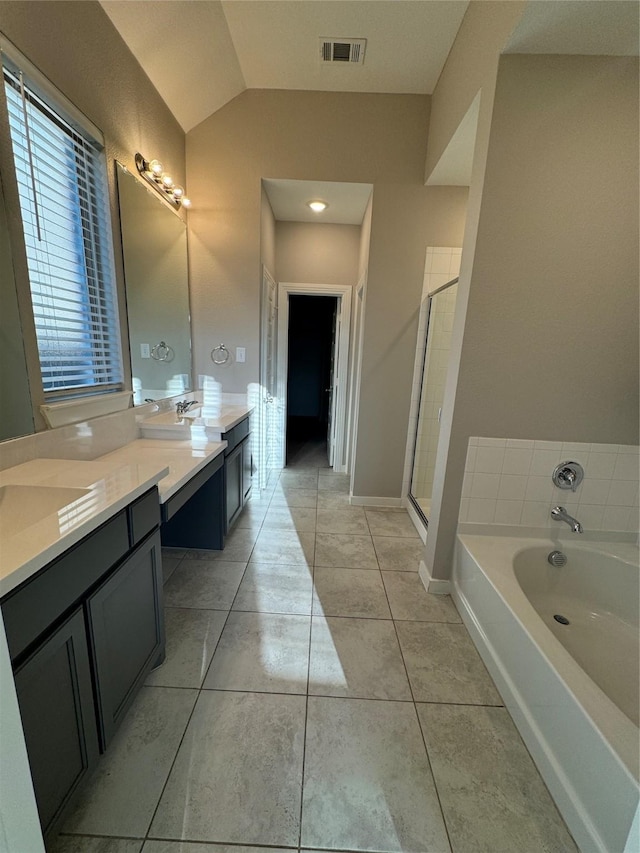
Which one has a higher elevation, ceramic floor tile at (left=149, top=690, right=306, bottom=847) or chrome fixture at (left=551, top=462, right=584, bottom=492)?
chrome fixture at (left=551, top=462, right=584, bottom=492)

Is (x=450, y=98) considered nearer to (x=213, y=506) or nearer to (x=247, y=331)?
(x=247, y=331)

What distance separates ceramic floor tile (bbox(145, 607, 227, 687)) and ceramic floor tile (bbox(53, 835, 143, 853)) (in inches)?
17.4

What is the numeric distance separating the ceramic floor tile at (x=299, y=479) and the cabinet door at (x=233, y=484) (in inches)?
36.5

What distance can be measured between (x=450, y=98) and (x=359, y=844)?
341 cm

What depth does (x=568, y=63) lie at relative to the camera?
4.65 ft

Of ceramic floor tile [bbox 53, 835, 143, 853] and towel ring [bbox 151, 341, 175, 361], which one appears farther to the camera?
towel ring [bbox 151, 341, 175, 361]

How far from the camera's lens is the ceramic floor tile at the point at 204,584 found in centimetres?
183

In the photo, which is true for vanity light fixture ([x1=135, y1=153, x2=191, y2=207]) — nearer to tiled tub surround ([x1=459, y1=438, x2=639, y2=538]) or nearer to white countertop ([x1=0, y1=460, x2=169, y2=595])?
white countertop ([x1=0, y1=460, x2=169, y2=595])

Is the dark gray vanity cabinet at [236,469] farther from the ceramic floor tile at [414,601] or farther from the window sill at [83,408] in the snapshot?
the ceramic floor tile at [414,601]

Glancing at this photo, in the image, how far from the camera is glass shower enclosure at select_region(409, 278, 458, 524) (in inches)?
105

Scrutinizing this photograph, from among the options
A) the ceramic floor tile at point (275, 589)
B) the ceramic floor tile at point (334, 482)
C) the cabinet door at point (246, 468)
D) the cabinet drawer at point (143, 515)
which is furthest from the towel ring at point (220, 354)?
the cabinet drawer at point (143, 515)

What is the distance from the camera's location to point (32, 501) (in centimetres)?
106

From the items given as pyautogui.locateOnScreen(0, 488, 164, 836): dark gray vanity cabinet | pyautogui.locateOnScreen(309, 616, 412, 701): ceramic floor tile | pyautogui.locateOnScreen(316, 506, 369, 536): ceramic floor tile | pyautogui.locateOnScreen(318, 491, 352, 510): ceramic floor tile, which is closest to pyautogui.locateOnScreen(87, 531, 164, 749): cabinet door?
pyautogui.locateOnScreen(0, 488, 164, 836): dark gray vanity cabinet

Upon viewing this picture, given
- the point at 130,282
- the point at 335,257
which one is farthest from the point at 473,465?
the point at 335,257
